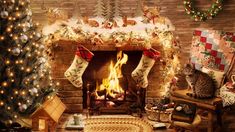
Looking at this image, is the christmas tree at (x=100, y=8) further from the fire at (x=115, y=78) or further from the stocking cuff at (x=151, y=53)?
the stocking cuff at (x=151, y=53)

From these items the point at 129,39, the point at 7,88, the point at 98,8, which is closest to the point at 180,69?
the point at 129,39

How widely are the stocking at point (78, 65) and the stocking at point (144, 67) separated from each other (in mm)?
736

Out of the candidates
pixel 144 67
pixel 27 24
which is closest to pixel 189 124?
pixel 144 67

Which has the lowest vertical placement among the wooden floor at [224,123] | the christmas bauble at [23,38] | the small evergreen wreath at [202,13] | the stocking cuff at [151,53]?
the wooden floor at [224,123]

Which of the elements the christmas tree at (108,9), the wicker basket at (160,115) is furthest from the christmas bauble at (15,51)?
the wicker basket at (160,115)

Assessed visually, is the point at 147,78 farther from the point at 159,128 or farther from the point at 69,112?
the point at 69,112

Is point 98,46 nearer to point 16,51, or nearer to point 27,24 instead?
point 27,24

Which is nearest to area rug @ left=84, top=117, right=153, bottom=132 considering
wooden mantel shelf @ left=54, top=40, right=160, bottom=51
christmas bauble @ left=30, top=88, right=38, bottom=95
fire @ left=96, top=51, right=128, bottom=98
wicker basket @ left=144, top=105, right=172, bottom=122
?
wicker basket @ left=144, top=105, right=172, bottom=122

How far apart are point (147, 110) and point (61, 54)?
5.05ft

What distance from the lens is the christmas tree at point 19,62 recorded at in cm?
491

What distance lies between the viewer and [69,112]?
20.7ft

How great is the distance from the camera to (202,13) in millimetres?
5910

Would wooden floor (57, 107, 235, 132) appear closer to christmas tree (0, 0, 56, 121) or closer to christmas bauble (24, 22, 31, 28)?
christmas tree (0, 0, 56, 121)

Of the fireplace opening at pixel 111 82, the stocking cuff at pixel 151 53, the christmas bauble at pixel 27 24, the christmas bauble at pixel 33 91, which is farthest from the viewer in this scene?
the fireplace opening at pixel 111 82
